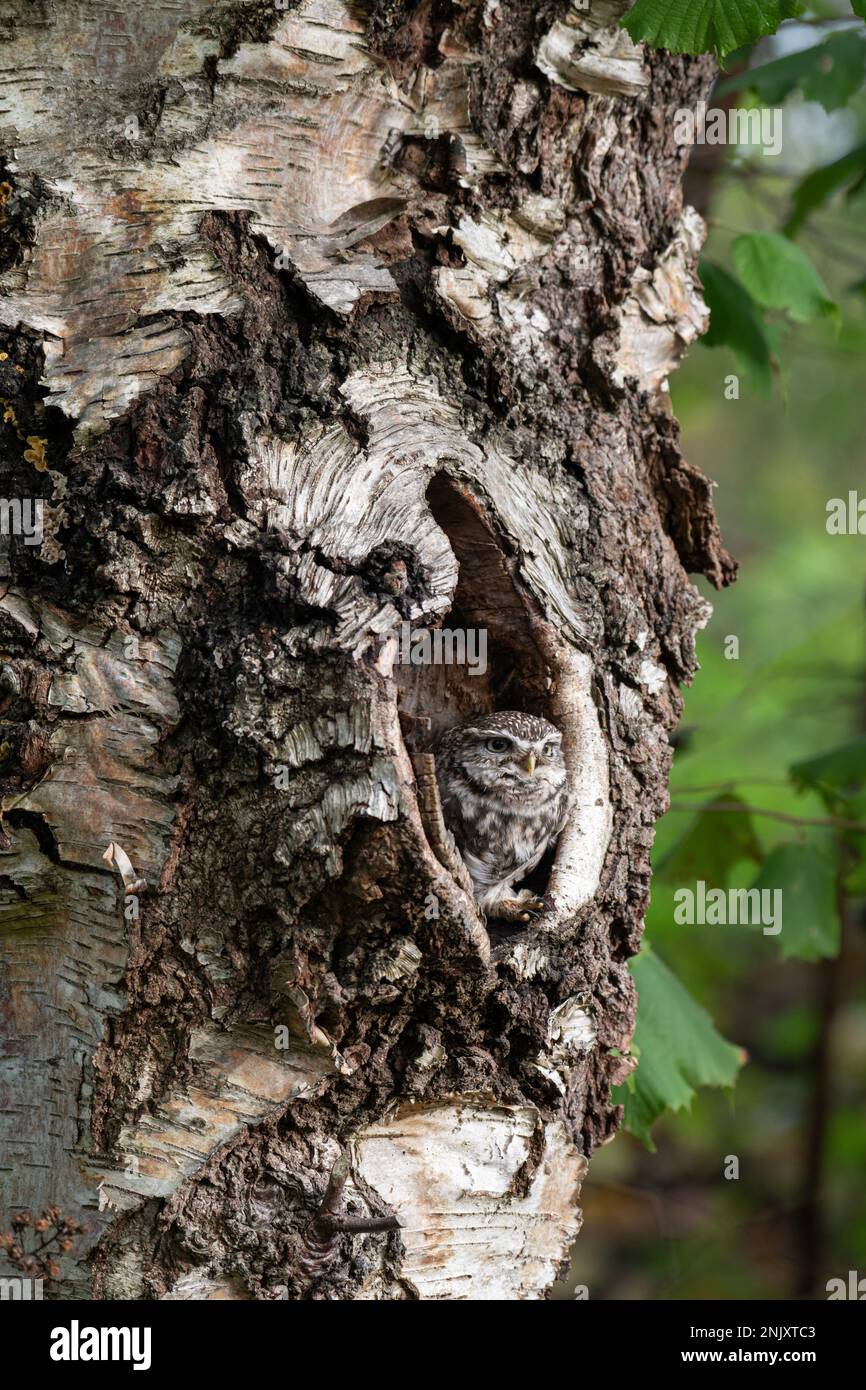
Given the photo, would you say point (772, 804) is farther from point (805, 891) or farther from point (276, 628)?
point (276, 628)

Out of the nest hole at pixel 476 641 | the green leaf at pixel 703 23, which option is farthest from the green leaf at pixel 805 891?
the green leaf at pixel 703 23

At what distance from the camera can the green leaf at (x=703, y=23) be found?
2.39 m

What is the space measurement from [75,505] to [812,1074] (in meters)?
6.62

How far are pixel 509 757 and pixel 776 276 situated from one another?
195cm

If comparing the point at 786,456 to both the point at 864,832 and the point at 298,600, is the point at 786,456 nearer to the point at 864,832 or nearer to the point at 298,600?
the point at 864,832

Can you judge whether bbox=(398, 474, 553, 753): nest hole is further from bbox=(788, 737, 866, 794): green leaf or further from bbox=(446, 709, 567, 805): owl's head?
bbox=(788, 737, 866, 794): green leaf

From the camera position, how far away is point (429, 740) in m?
3.50

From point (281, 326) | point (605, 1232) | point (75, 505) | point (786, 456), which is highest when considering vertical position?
point (786, 456)

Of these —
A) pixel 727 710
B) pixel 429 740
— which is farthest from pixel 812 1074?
pixel 429 740

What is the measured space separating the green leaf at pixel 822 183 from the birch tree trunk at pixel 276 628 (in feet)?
6.10

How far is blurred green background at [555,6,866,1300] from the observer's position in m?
5.32

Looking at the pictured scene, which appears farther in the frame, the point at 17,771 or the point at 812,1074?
the point at 812,1074

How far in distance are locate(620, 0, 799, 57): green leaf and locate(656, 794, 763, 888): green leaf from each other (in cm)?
262

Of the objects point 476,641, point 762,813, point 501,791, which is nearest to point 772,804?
point 762,813
